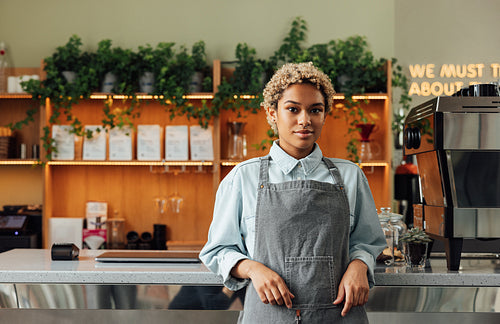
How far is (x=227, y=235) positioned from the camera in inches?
55.1

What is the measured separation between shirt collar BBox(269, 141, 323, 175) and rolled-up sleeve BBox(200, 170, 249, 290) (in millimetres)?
139

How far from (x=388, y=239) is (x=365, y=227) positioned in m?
0.47

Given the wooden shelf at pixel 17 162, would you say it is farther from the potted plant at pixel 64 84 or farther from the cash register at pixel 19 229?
the cash register at pixel 19 229

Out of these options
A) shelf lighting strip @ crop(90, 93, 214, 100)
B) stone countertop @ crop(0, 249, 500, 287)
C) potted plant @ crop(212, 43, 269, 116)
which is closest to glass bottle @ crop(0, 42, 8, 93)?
shelf lighting strip @ crop(90, 93, 214, 100)

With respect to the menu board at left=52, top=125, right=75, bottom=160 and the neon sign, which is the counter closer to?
the menu board at left=52, top=125, right=75, bottom=160

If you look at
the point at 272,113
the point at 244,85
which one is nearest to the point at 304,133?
the point at 272,113

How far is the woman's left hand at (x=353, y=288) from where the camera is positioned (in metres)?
1.28

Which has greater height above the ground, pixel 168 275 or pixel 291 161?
pixel 291 161

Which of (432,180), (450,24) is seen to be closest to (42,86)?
(432,180)

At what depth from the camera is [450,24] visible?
3.94 meters

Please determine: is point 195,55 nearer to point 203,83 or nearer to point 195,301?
point 203,83

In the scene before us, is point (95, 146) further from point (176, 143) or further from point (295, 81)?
point (295, 81)

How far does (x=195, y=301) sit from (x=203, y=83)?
7.53ft

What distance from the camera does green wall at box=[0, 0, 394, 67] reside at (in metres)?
3.95
